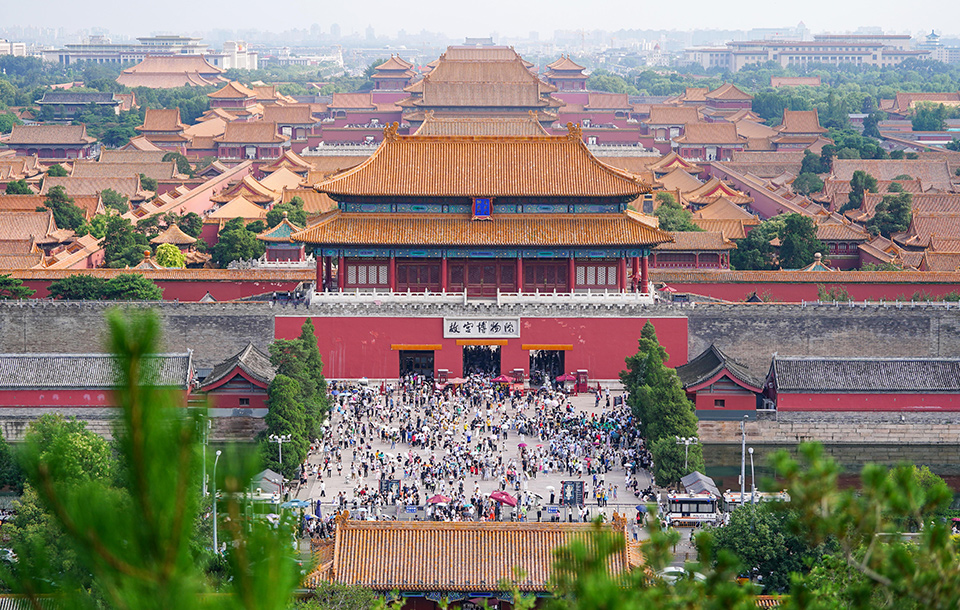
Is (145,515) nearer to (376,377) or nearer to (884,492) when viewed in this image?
(884,492)

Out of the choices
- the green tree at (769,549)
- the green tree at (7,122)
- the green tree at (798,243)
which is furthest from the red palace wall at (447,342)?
the green tree at (7,122)

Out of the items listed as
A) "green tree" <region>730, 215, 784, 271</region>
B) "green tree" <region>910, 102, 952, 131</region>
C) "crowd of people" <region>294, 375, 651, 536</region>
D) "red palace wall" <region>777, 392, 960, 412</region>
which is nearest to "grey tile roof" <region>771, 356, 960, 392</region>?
"red palace wall" <region>777, 392, 960, 412</region>

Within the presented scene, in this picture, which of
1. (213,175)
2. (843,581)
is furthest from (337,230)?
(213,175)

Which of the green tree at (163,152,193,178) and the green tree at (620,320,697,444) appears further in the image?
the green tree at (163,152,193,178)

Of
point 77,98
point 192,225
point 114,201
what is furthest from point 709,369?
point 77,98

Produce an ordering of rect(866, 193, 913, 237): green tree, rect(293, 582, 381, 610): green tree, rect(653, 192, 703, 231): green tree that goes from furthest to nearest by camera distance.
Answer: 1. rect(866, 193, 913, 237): green tree
2. rect(653, 192, 703, 231): green tree
3. rect(293, 582, 381, 610): green tree

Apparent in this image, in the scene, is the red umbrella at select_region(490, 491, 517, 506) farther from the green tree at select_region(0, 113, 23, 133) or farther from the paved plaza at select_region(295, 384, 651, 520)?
the green tree at select_region(0, 113, 23, 133)

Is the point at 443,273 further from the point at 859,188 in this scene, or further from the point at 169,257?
the point at 859,188
